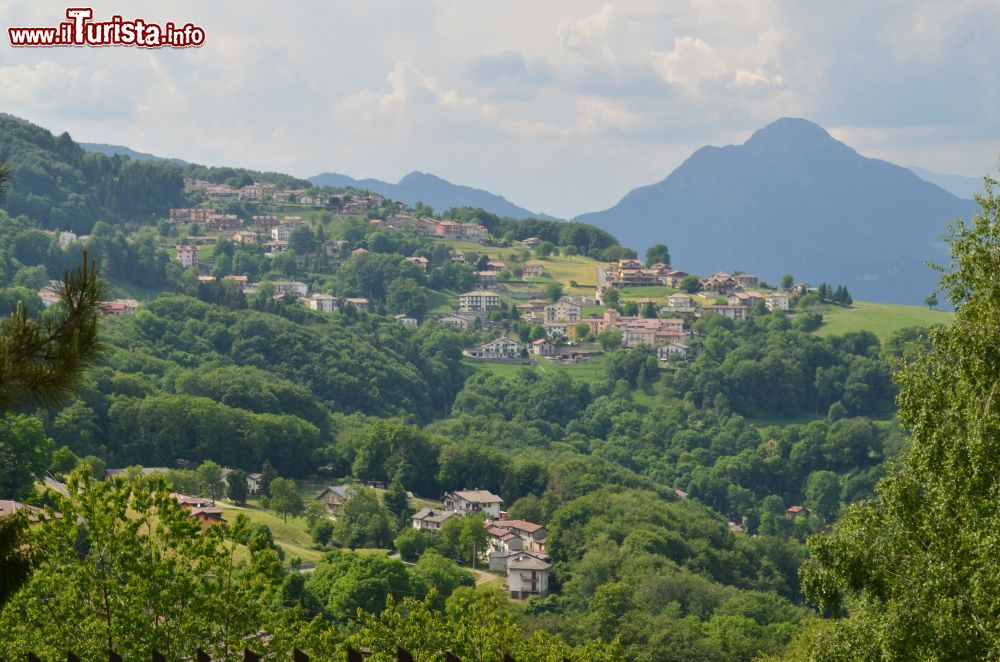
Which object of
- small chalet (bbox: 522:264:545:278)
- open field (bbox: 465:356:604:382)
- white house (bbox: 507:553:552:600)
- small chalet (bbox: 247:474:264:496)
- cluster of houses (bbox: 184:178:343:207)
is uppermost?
cluster of houses (bbox: 184:178:343:207)

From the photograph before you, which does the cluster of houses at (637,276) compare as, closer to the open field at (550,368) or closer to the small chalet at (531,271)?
the small chalet at (531,271)

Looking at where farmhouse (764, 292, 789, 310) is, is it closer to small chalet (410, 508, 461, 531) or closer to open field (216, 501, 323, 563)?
small chalet (410, 508, 461, 531)

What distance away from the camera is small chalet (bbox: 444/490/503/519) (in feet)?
196

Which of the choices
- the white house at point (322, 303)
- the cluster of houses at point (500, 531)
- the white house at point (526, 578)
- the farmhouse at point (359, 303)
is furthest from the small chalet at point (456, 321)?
the white house at point (526, 578)

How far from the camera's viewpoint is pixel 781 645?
38.5 m

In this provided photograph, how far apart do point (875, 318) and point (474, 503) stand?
60.9 meters

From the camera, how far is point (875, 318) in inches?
4301

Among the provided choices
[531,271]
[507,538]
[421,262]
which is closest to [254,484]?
[507,538]

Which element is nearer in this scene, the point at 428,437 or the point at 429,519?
the point at 429,519

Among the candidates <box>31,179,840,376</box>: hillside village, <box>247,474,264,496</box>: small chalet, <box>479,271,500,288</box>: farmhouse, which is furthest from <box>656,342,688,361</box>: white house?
<box>247,474,264,496</box>: small chalet

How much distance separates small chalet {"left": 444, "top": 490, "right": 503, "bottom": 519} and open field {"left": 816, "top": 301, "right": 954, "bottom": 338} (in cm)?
5338

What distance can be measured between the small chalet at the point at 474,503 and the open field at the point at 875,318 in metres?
53.4

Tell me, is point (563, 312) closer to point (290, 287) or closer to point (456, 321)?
point (456, 321)

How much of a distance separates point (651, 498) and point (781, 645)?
23.5 meters
